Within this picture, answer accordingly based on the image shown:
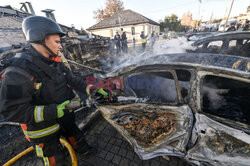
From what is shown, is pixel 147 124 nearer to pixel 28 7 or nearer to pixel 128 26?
pixel 28 7

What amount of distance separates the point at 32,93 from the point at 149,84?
1897mm

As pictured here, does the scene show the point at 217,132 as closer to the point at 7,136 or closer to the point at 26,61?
the point at 26,61

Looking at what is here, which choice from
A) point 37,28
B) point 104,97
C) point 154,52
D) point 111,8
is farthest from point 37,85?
point 111,8

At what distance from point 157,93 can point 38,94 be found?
1857mm

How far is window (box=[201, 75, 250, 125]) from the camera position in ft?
7.07

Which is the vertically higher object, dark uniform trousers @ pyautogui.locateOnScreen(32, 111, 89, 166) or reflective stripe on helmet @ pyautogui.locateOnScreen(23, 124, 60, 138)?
reflective stripe on helmet @ pyautogui.locateOnScreen(23, 124, 60, 138)

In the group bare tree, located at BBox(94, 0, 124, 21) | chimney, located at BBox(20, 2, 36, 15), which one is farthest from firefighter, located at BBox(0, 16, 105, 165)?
bare tree, located at BBox(94, 0, 124, 21)

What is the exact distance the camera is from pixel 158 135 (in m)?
1.57

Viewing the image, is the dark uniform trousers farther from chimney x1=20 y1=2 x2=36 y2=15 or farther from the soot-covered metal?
chimney x1=20 y1=2 x2=36 y2=15

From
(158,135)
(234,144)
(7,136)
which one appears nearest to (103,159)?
(158,135)

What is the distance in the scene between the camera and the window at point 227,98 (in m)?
2.16

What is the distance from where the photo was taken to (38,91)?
133 cm

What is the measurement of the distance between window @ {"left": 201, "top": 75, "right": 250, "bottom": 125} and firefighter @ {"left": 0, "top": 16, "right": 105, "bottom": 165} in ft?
7.95

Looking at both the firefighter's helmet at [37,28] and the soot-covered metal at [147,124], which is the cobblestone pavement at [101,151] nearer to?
the soot-covered metal at [147,124]
